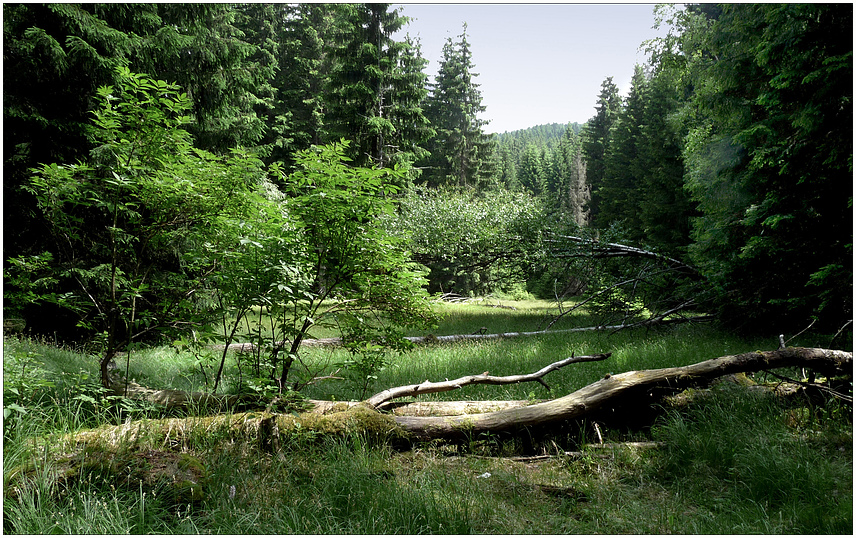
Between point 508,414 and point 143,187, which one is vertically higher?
point 143,187

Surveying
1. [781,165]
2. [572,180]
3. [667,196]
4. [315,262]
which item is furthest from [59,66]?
[572,180]

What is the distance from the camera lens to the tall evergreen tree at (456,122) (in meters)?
32.7

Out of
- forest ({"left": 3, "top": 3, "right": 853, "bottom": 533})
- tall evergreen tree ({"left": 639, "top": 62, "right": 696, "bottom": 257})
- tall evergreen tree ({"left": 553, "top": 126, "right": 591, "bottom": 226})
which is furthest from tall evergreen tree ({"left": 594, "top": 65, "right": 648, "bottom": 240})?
forest ({"left": 3, "top": 3, "right": 853, "bottom": 533})

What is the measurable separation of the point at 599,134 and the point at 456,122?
15868 mm

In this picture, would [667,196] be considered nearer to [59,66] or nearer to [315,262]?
[315,262]

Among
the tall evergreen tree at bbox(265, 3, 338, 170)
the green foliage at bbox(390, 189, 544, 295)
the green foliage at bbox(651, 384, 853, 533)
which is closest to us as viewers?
the green foliage at bbox(651, 384, 853, 533)

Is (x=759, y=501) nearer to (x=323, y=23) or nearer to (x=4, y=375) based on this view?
(x=4, y=375)

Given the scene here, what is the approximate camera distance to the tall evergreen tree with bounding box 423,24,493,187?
32.7m

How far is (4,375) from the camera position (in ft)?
12.0

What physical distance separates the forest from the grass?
3cm

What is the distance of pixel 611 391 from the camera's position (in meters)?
4.43

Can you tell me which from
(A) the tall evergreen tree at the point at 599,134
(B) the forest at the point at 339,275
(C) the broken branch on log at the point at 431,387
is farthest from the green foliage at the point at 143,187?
(A) the tall evergreen tree at the point at 599,134

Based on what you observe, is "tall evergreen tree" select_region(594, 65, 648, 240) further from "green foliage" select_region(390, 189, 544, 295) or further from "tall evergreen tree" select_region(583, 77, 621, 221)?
"green foliage" select_region(390, 189, 544, 295)

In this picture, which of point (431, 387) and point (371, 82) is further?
A: point (371, 82)
